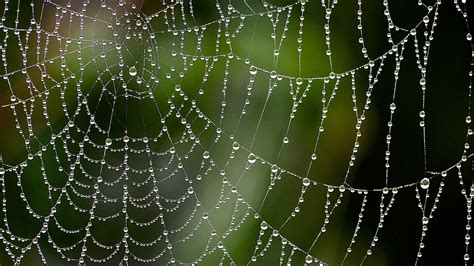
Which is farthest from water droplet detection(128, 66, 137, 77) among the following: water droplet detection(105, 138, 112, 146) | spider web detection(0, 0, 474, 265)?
water droplet detection(105, 138, 112, 146)

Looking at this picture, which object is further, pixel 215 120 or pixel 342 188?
pixel 215 120


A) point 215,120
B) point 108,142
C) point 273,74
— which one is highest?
point 273,74

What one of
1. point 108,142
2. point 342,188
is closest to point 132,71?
point 108,142

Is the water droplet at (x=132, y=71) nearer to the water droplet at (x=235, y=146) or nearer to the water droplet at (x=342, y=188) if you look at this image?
the water droplet at (x=235, y=146)

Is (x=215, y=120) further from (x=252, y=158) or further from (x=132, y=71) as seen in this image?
→ (x=132, y=71)

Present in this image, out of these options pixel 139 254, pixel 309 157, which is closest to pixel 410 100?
pixel 309 157

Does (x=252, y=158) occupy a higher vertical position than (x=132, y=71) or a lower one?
lower

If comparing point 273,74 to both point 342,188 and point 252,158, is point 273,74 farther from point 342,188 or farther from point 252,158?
point 342,188

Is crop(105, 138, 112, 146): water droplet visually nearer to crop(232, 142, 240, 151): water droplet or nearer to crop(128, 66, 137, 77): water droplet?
crop(128, 66, 137, 77): water droplet

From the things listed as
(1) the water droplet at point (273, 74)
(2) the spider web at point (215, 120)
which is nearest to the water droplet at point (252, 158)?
(2) the spider web at point (215, 120)
